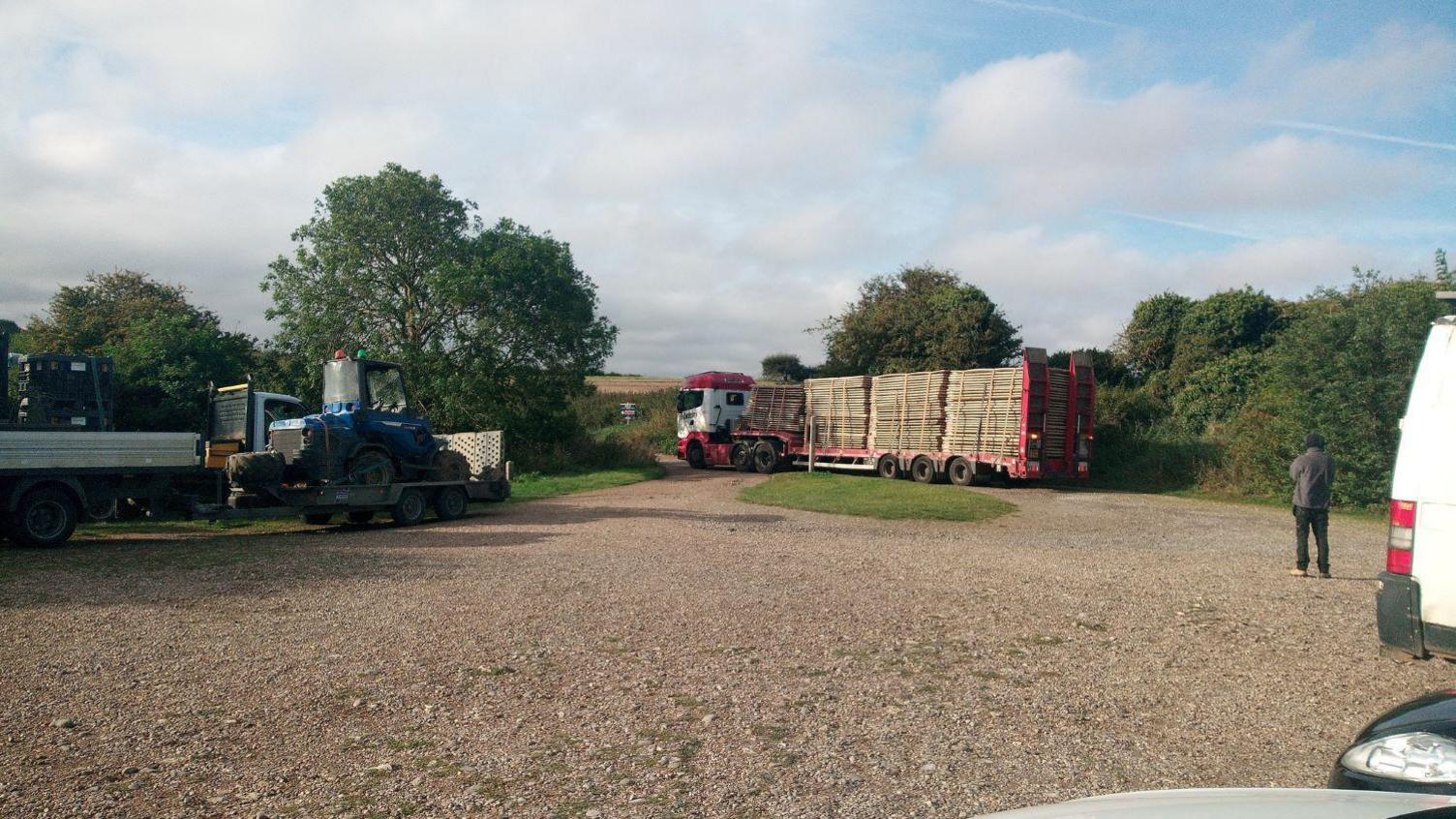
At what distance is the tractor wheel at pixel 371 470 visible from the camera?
16.0 meters

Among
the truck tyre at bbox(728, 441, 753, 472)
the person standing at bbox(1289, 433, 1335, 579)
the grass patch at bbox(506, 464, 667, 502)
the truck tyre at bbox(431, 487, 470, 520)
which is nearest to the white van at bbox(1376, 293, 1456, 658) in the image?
the person standing at bbox(1289, 433, 1335, 579)

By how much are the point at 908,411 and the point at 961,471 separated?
7.61 ft

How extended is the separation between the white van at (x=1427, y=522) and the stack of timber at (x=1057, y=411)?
17361mm

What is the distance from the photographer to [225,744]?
5.16m

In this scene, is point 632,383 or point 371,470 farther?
point 632,383

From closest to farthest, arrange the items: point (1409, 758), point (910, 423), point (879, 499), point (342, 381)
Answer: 1. point (1409, 758)
2. point (342, 381)
3. point (879, 499)
4. point (910, 423)

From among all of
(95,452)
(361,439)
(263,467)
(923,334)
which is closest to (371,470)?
(361,439)

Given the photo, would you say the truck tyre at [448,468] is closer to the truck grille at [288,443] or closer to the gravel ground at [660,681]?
the truck grille at [288,443]

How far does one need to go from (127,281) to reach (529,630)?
34.7 meters

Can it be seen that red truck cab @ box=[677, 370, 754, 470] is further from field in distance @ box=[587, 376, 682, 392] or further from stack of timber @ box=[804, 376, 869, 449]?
field in distance @ box=[587, 376, 682, 392]

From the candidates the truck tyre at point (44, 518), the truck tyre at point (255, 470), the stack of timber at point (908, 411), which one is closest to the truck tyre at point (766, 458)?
the stack of timber at point (908, 411)

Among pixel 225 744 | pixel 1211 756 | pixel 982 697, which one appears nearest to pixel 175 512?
pixel 225 744

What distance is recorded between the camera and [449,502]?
58.1 feet

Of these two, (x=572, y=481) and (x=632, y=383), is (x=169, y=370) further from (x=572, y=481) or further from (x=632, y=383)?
(x=632, y=383)
